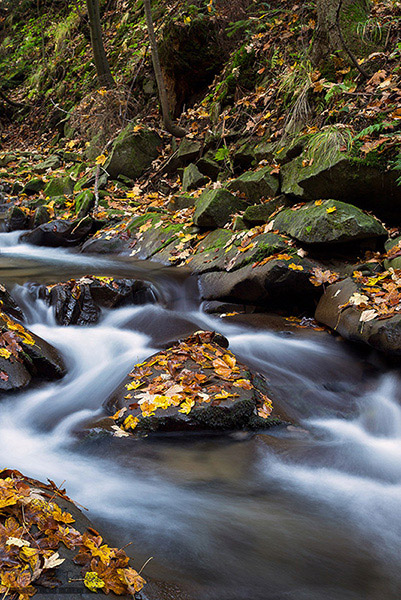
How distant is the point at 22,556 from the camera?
68.2 inches

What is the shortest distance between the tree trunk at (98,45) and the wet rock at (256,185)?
→ 735 centimetres

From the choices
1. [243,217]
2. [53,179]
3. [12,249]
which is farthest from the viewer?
[53,179]

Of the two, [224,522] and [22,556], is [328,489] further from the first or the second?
[22,556]

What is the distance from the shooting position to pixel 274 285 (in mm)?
5785

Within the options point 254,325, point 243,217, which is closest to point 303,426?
point 254,325

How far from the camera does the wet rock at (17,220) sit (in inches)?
404

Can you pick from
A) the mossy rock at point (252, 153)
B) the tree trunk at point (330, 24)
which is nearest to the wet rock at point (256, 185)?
the mossy rock at point (252, 153)

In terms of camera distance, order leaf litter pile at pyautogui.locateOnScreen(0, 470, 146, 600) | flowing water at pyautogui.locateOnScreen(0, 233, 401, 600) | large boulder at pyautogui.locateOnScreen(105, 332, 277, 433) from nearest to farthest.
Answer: leaf litter pile at pyautogui.locateOnScreen(0, 470, 146, 600), flowing water at pyautogui.locateOnScreen(0, 233, 401, 600), large boulder at pyautogui.locateOnScreen(105, 332, 277, 433)

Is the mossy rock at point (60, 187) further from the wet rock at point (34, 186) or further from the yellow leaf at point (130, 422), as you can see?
the yellow leaf at point (130, 422)

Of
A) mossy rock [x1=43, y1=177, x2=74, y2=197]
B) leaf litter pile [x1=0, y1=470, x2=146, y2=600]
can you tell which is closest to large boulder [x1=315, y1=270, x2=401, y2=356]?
leaf litter pile [x1=0, y1=470, x2=146, y2=600]

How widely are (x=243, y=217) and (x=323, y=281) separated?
2100 millimetres

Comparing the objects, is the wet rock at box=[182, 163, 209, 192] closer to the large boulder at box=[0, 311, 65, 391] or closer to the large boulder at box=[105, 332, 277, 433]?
the large boulder at box=[0, 311, 65, 391]

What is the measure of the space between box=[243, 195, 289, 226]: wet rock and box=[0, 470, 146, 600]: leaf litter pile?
5.60 meters

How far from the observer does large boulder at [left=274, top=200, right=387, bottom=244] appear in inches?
221
